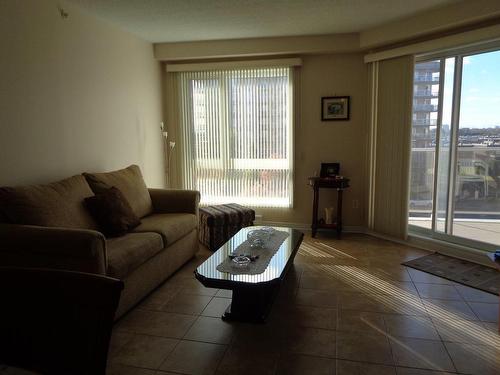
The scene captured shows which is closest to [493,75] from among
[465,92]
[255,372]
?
[465,92]

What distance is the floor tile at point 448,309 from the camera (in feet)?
8.57

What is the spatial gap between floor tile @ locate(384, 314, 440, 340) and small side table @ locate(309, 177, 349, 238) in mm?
2032

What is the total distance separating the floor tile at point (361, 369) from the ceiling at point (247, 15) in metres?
3.03

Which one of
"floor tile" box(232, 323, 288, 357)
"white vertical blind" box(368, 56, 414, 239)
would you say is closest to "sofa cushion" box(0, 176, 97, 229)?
"floor tile" box(232, 323, 288, 357)

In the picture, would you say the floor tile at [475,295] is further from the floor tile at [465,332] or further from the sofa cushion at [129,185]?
the sofa cushion at [129,185]

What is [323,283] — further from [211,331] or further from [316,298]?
[211,331]

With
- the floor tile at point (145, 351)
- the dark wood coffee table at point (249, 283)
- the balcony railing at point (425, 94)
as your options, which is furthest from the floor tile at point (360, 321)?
the balcony railing at point (425, 94)

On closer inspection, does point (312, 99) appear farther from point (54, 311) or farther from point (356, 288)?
point (54, 311)

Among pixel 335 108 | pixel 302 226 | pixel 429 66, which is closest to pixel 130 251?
pixel 302 226

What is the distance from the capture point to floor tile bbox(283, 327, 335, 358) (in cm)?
220

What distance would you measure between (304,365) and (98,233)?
150 cm

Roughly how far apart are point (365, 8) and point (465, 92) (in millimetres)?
1410

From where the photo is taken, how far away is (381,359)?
2.12m

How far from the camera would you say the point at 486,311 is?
2.68 metres
